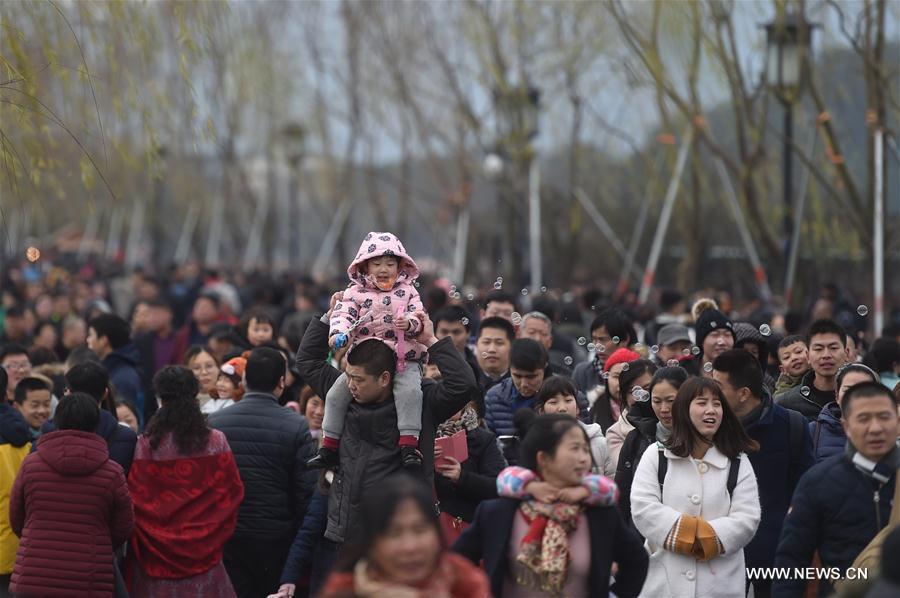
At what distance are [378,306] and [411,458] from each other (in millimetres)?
860

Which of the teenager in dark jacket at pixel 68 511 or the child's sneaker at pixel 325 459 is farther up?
the child's sneaker at pixel 325 459

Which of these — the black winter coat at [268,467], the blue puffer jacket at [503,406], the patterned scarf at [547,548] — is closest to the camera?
the patterned scarf at [547,548]

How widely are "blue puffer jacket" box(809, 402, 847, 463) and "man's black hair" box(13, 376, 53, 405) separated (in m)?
4.59

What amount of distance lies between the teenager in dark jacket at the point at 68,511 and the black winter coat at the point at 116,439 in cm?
46

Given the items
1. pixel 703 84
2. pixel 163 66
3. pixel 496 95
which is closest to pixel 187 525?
pixel 703 84

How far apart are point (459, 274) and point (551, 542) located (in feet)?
67.3

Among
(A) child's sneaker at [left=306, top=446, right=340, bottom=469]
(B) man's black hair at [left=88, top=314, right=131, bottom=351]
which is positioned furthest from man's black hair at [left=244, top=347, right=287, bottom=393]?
(B) man's black hair at [left=88, top=314, right=131, bottom=351]

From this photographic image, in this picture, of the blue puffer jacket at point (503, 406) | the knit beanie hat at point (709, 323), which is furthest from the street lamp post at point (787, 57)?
the blue puffer jacket at point (503, 406)

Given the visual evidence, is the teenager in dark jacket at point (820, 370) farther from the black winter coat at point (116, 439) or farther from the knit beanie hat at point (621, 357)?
the black winter coat at point (116, 439)

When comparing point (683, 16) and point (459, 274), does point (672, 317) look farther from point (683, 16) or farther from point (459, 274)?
point (459, 274)

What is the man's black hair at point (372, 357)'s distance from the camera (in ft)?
21.4

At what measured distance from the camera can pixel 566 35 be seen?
25891 millimetres

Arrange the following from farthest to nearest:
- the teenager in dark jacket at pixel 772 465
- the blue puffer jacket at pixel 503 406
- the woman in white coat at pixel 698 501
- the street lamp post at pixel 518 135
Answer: the street lamp post at pixel 518 135, the blue puffer jacket at pixel 503 406, the teenager in dark jacket at pixel 772 465, the woman in white coat at pixel 698 501

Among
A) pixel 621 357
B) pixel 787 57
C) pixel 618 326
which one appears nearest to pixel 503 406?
pixel 621 357
